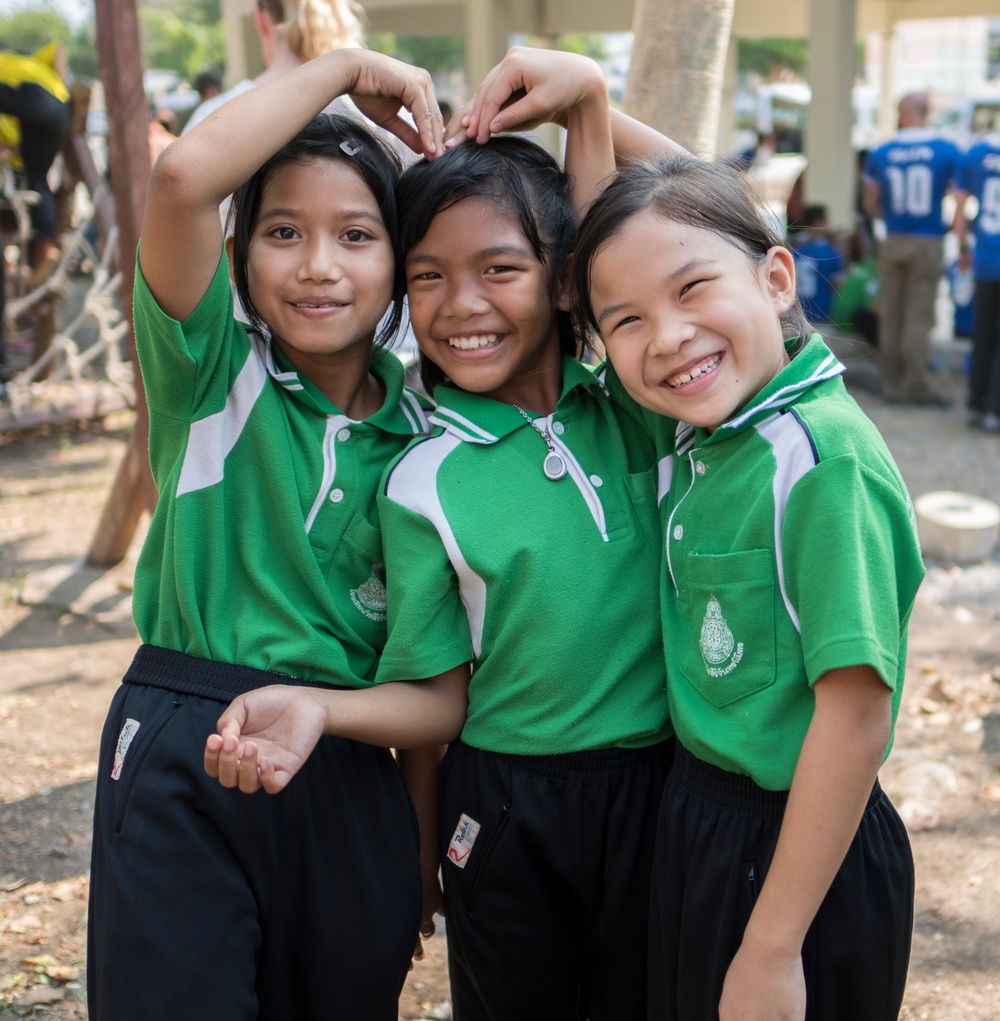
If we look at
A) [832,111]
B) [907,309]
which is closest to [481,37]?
[832,111]

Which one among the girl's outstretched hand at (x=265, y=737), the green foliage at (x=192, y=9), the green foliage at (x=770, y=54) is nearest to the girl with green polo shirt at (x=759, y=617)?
the girl's outstretched hand at (x=265, y=737)

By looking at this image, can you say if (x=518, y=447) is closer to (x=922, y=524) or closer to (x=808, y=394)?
(x=808, y=394)

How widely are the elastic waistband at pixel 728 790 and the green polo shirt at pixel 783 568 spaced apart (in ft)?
0.08

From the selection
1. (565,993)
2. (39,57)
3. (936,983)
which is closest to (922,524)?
(936,983)

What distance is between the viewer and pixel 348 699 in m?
1.61

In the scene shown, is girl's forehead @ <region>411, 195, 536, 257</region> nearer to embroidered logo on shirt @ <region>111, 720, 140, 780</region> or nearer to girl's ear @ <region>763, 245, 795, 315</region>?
girl's ear @ <region>763, 245, 795, 315</region>

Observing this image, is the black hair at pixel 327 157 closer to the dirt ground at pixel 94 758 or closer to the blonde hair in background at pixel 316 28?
the dirt ground at pixel 94 758

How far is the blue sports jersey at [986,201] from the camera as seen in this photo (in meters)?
7.46

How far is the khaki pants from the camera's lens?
8203 mm

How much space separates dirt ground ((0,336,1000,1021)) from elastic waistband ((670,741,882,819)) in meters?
0.60

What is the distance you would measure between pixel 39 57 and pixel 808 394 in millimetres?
6721

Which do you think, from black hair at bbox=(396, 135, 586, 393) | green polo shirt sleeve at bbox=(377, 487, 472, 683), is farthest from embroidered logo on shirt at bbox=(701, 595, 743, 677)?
black hair at bbox=(396, 135, 586, 393)

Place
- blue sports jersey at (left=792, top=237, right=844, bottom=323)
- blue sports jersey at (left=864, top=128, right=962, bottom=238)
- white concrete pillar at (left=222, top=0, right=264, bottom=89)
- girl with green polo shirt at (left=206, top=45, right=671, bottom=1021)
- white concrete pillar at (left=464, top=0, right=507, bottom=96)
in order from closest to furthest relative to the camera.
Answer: girl with green polo shirt at (left=206, top=45, right=671, bottom=1021) → blue sports jersey at (left=864, top=128, right=962, bottom=238) → blue sports jersey at (left=792, top=237, right=844, bottom=323) → white concrete pillar at (left=464, top=0, right=507, bottom=96) → white concrete pillar at (left=222, top=0, right=264, bottom=89)

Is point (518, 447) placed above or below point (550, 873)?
above
